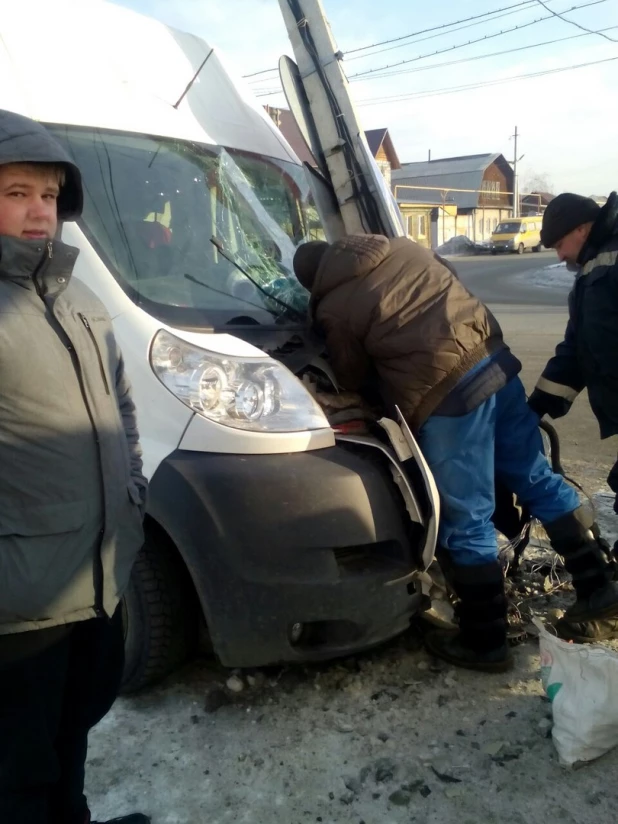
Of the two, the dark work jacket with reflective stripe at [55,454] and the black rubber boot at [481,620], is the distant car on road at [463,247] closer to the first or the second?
the black rubber boot at [481,620]

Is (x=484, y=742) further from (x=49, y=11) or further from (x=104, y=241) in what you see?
(x=49, y=11)

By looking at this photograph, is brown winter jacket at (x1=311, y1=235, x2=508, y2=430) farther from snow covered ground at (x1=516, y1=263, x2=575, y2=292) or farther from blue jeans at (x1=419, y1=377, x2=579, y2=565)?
snow covered ground at (x1=516, y1=263, x2=575, y2=292)

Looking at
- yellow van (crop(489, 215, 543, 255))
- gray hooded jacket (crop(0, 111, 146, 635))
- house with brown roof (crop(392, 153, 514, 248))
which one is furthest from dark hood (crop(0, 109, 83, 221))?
house with brown roof (crop(392, 153, 514, 248))

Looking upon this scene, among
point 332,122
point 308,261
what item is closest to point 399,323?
point 308,261

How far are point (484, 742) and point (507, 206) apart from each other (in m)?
70.0

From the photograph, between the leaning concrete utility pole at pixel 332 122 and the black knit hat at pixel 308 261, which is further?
the leaning concrete utility pole at pixel 332 122

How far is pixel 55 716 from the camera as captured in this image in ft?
6.43

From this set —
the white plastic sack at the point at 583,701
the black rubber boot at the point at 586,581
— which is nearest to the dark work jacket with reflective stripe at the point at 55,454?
the white plastic sack at the point at 583,701

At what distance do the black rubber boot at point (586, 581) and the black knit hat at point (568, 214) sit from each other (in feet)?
3.93

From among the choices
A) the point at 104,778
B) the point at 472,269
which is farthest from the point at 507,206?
the point at 104,778

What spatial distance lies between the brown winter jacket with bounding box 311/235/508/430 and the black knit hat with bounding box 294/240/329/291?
20 centimetres

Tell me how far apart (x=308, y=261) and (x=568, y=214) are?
1.12 meters

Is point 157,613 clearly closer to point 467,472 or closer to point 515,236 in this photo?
point 467,472

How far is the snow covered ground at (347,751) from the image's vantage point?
94.7 inches
